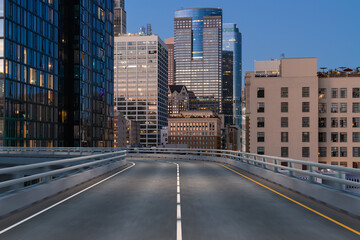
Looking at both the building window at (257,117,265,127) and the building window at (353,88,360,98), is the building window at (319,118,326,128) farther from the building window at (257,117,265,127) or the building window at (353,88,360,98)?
the building window at (257,117,265,127)

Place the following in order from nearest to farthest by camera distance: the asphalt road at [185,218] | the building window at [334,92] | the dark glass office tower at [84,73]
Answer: the asphalt road at [185,218], the building window at [334,92], the dark glass office tower at [84,73]

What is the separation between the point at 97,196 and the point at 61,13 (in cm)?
7835

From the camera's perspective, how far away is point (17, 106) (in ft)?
216

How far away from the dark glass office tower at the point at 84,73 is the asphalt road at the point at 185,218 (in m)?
71.8

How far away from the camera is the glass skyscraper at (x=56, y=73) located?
64.4 metres

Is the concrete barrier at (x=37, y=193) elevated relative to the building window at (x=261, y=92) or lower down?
lower down

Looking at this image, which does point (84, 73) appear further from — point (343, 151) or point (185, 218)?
point (185, 218)

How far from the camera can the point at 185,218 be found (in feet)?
32.5

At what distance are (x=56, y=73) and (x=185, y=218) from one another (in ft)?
249

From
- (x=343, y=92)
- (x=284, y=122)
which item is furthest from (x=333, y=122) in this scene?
(x=284, y=122)

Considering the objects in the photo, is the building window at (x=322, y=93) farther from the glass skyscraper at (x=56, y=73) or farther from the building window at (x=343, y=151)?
the glass skyscraper at (x=56, y=73)

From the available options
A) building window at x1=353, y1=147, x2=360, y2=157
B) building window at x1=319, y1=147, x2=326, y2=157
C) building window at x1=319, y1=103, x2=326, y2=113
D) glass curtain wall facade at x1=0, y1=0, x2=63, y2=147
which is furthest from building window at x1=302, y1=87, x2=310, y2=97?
glass curtain wall facade at x1=0, y1=0, x2=63, y2=147

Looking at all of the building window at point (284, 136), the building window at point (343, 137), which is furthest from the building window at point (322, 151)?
the building window at point (284, 136)

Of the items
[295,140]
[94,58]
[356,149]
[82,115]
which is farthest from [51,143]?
[356,149]
